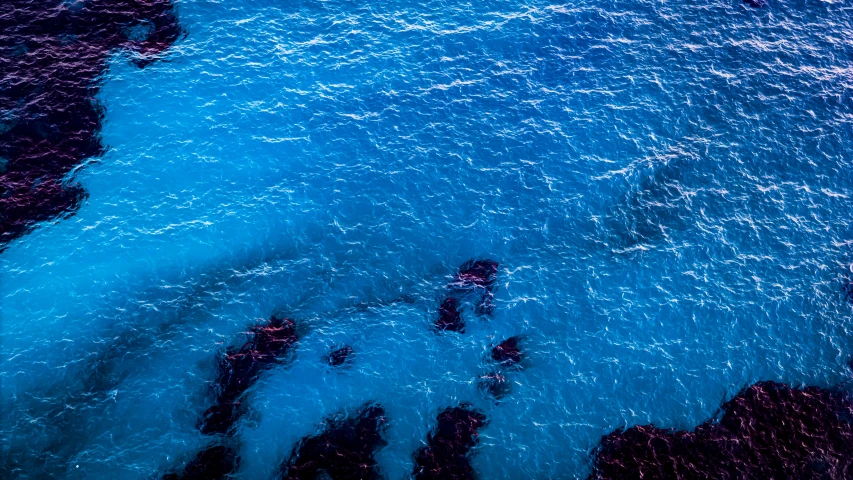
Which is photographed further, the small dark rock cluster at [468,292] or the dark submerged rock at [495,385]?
the small dark rock cluster at [468,292]

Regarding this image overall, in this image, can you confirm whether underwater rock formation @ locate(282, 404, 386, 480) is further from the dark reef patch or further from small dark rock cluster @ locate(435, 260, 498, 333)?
the dark reef patch

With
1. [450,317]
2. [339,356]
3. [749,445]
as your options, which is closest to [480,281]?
[450,317]

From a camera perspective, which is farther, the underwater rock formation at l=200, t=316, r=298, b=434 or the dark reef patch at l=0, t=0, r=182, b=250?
the dark reef patch at l=0, t=0, r=182, b=250

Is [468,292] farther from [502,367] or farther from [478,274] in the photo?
[502,367]

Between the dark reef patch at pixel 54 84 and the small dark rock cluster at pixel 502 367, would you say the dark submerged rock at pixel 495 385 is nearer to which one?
the small dark rock cluster at pixel 502 367

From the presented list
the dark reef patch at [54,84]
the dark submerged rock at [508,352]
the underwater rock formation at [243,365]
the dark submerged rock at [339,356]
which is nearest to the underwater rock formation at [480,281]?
the dark submerged rock at [508,352]

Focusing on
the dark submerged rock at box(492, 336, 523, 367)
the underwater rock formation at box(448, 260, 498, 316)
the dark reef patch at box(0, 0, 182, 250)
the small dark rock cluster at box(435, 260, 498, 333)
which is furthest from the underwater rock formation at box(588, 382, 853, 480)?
the dark reef patch at box(0, 0, 182, 250)
